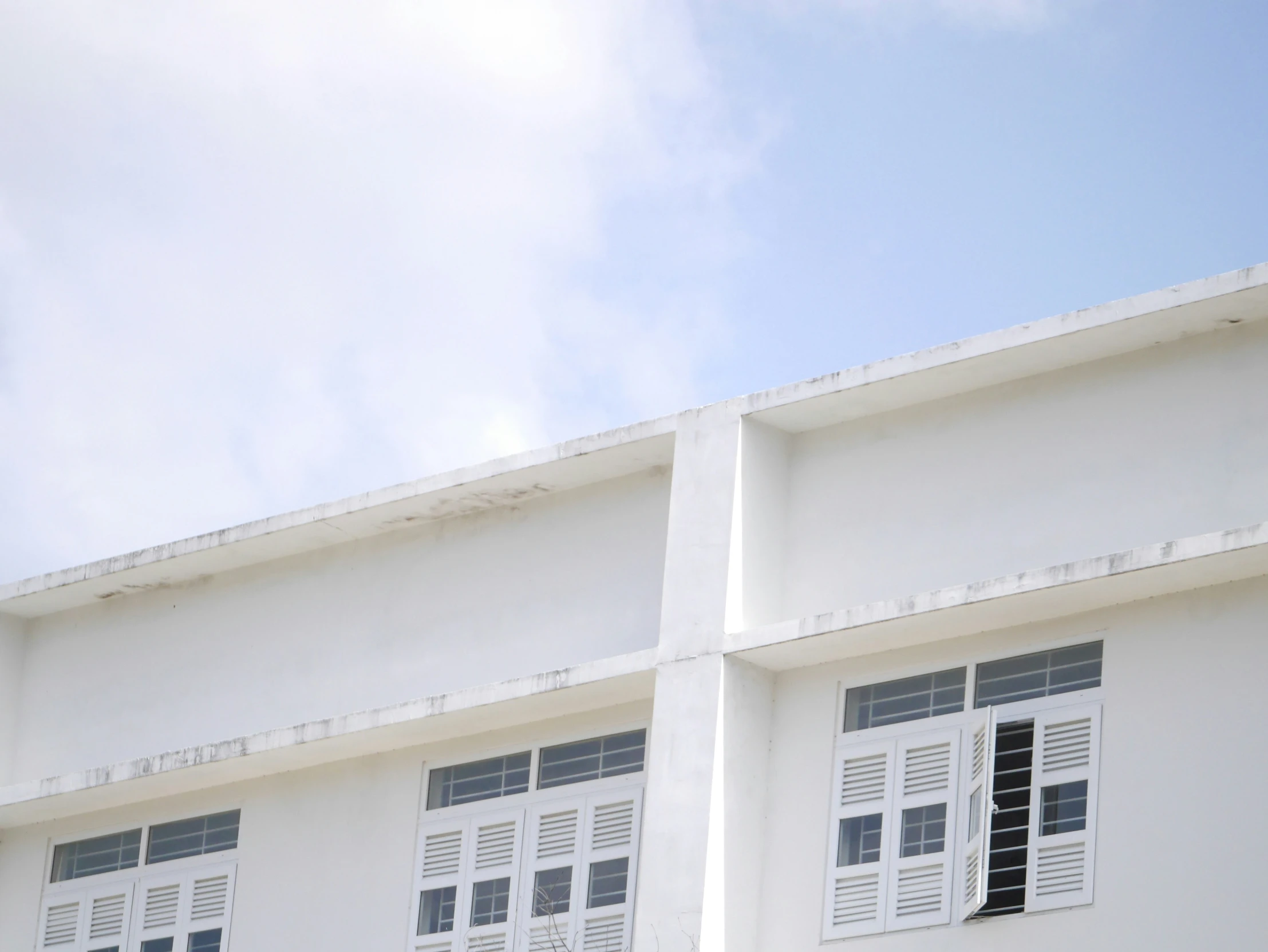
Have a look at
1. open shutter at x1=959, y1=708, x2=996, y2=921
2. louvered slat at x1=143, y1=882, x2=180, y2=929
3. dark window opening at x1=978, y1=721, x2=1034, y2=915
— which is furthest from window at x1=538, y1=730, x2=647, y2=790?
louvered slat at x1=143, y1=882, x2=180, y2=929

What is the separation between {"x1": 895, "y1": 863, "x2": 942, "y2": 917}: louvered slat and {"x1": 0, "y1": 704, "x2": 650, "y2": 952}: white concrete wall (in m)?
2.07

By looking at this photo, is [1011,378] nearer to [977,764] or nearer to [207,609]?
[977,764]

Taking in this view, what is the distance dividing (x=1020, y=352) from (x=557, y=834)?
3.98 meters

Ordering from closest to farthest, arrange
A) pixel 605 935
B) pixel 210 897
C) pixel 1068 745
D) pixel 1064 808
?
pixel 1064 808 < pixel 1068 745 < pixel 605 935 < pixel 210 897

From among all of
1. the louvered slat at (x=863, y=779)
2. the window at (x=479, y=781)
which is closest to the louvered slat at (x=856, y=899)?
the louvered slat at (x=863, y=779)

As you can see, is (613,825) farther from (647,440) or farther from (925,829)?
(647,440)

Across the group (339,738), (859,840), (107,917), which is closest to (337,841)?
(339,738)

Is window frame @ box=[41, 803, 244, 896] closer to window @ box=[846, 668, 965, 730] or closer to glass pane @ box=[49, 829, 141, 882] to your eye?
glass pane @ box=[49, 829, 141, 882]

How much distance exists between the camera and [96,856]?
15211mm

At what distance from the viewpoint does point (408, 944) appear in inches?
527

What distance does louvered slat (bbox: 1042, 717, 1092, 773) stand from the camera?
37.2 ft

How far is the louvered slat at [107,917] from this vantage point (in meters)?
14.9

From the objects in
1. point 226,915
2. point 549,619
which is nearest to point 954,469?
point 549,619

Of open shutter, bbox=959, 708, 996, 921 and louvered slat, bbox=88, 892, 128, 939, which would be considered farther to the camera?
louvered slat, bbox=88, 892, 128, 939
